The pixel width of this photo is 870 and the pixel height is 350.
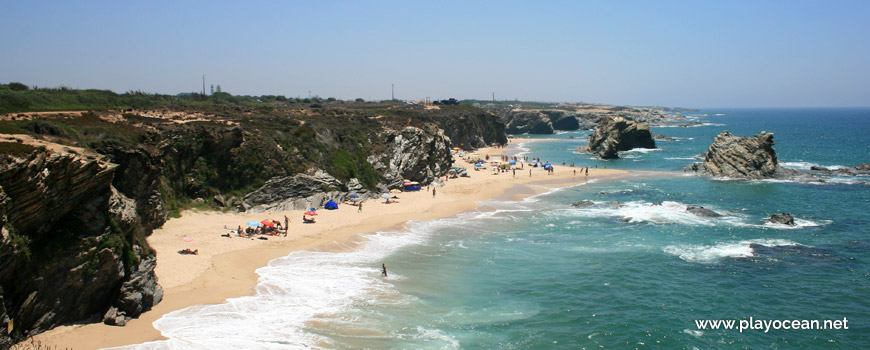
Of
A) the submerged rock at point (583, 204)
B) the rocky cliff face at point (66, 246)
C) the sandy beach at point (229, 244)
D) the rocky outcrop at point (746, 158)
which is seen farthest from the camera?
the rocky outcrop at point (746, 158)

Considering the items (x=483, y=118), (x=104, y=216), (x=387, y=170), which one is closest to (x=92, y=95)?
(x=387, y=170)

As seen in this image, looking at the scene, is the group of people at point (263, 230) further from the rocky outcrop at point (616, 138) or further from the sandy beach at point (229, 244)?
the rocky outcrop at point (616, 138)

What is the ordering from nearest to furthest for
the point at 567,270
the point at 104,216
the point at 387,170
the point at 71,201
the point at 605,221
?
1. the point at 71,201
2. the point at 104,216
3. the point at 567,270
4. the point at 605,221
5. the point at 387,170

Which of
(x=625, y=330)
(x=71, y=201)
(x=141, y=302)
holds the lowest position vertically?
(x=625, y=330)

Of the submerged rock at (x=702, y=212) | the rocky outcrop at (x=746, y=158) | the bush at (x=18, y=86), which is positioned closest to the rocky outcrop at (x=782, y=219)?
the submerged rock at (x=702, y=212)

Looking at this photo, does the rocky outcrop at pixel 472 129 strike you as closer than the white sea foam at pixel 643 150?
No

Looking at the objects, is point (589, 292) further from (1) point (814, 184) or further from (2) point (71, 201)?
(1) point (814, 184)
